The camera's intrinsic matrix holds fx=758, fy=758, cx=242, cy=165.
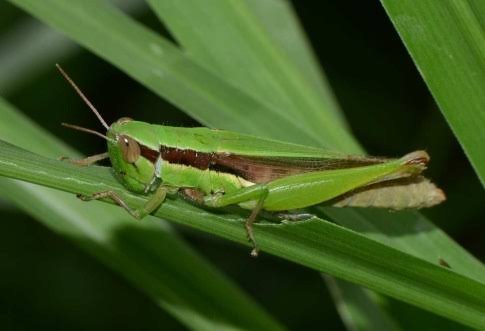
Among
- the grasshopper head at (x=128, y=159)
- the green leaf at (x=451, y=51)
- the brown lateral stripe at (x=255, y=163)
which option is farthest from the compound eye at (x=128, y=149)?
the green leaf at (x=451, y=51)

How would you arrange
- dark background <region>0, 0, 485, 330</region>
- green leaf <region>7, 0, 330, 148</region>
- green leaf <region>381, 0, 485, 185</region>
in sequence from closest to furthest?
green leaf <region>381, 0, 485, 185</region>
green leaf <region>7, 0, 330, 148</region>
dark background <region>0, 0, 485, 330</region>

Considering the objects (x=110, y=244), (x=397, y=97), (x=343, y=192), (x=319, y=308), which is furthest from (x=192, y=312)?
(x=397, y=97)

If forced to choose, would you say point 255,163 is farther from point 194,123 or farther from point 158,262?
point 194,123

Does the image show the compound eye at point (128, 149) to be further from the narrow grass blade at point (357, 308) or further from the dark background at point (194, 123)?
the dark background at point (194, 123)

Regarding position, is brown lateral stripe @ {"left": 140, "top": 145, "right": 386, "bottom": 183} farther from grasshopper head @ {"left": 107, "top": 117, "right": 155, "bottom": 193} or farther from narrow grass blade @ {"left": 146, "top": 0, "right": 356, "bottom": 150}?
narrow grass blade @ {"left": 146, "top": 0, "right": 356, "bottom": 150}

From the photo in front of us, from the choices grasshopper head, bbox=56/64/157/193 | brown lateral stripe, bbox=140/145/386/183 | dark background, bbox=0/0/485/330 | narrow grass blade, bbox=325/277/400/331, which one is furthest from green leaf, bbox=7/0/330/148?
dark background, bbox=0/0/485/330

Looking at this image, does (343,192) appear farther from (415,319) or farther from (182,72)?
(182,72)
